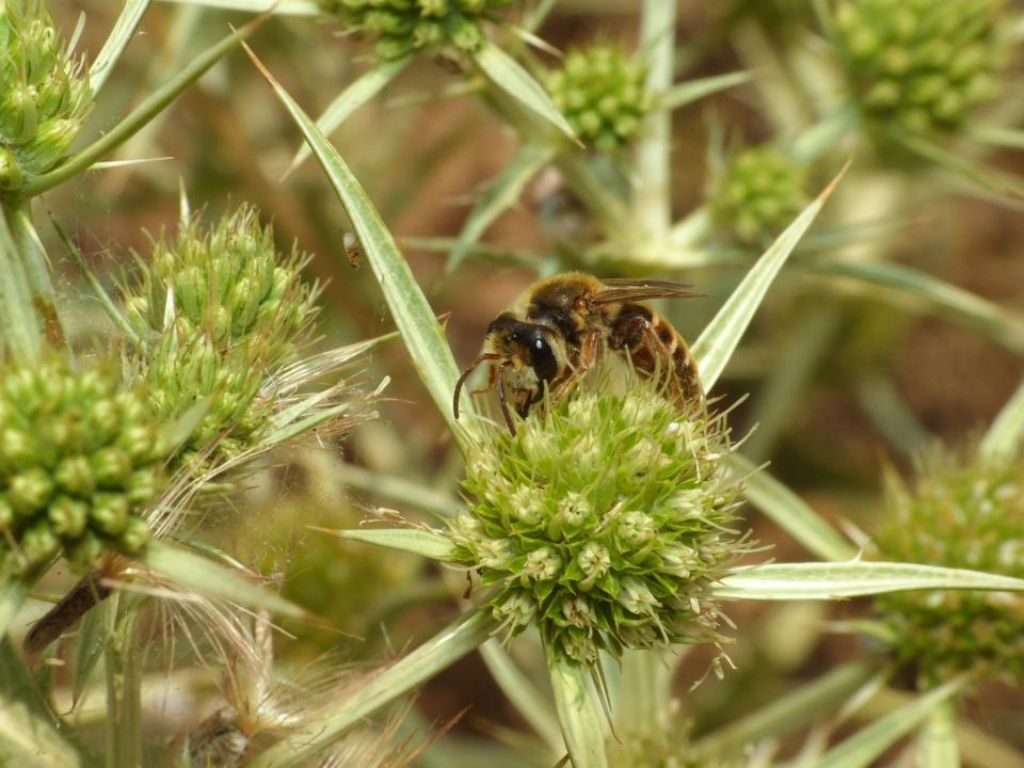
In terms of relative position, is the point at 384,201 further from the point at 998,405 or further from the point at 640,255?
the point at 998,405

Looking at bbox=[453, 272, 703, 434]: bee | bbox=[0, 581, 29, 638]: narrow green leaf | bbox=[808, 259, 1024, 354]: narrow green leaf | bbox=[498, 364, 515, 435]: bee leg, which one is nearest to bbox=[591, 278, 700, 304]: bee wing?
bbox=[453, 272, 703, 434]: bee

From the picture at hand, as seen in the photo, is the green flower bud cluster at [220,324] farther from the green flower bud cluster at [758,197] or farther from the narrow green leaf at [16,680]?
the green flower bud cluster at [758,197]

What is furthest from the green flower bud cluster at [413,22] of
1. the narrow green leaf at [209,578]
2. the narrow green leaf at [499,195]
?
the narrow green leaf at [209,578]

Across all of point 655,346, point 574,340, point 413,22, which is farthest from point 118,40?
point 655,346

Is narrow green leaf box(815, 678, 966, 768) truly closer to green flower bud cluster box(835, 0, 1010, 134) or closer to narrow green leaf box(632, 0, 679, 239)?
narrow green leaf box(632, 0, 679, 239)

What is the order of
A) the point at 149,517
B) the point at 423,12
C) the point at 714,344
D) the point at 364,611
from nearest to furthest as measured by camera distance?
the point at 149,517 → the point at 714,344 → the point at 423,12 → the point at 364,611

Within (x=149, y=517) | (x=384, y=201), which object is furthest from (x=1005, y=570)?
(x=384, y=201)
